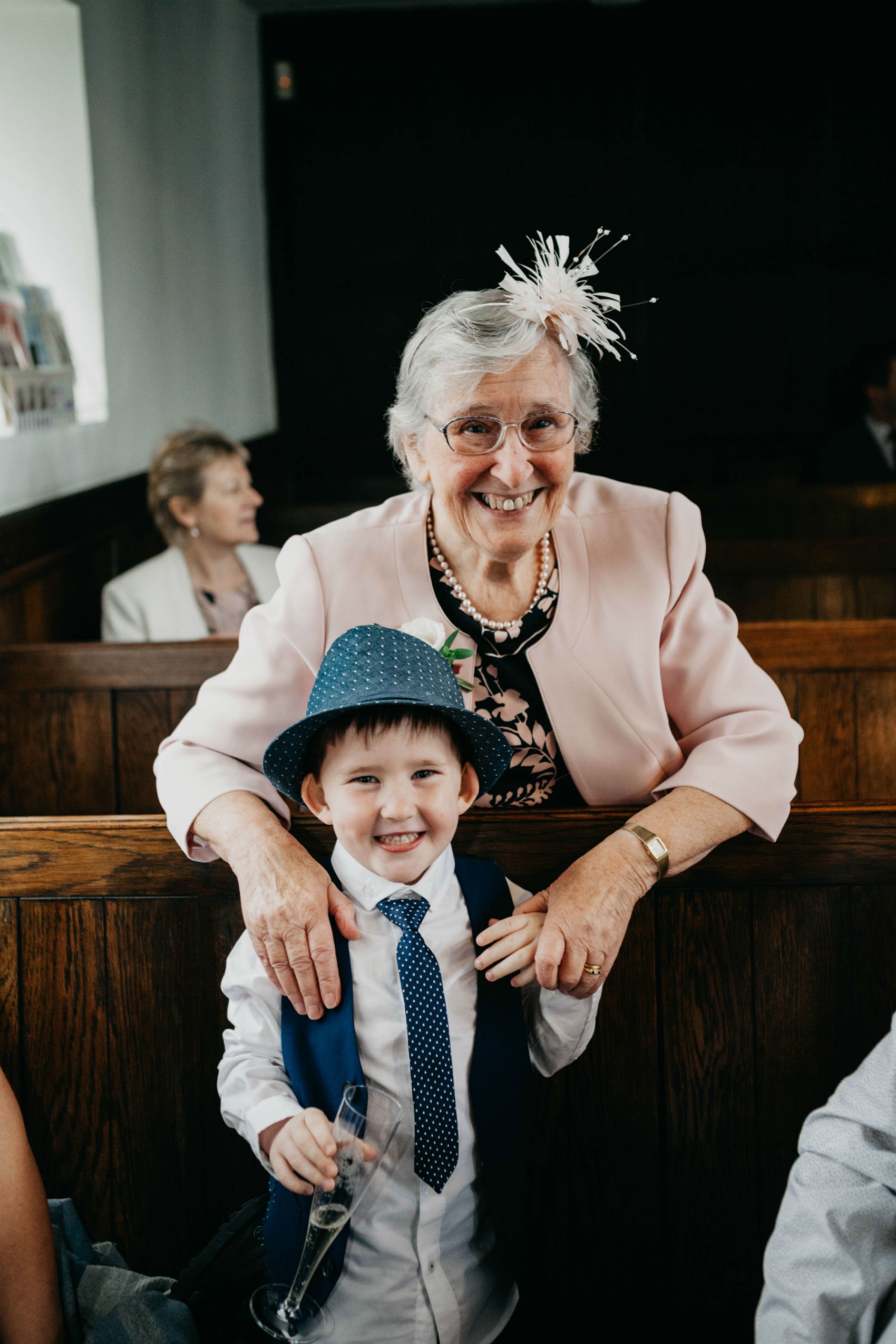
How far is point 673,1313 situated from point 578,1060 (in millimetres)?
370

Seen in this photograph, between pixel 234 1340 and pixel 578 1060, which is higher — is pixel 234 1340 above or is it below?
below

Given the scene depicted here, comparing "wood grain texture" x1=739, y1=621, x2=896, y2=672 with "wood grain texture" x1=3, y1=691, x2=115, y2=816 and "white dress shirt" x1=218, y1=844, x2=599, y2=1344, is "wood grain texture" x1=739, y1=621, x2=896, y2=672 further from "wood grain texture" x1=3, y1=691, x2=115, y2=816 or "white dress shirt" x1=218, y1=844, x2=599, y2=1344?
"wood grain texture" x1=3, y1=691, x2=115, y2=816

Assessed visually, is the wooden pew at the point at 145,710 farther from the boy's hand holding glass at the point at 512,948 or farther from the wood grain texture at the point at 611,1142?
the boy's hand holding glass at the point at 512,948

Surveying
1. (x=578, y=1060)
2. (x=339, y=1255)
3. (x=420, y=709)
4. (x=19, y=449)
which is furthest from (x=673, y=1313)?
(x=19, y=449)

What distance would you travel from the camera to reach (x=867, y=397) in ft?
18.7

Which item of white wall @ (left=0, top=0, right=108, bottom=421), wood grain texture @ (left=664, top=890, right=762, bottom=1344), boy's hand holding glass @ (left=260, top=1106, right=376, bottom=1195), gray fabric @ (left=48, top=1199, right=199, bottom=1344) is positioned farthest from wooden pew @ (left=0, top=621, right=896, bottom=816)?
white wall @ (left=0, top=0, right=108, bottom=421)

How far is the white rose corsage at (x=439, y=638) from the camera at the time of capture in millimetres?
1513

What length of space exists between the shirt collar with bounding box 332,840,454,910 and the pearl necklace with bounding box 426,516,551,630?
1.19 feet

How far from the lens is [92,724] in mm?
2445

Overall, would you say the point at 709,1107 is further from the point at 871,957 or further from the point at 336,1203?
the point at 336,1203

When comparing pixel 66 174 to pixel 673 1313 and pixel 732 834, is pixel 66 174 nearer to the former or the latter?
pixel 732 834

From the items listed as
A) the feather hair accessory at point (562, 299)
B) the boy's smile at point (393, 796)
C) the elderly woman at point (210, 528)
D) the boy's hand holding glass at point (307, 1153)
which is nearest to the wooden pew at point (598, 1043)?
the boy's smile at point (393, 796)

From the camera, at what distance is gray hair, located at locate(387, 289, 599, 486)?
4.86 ft

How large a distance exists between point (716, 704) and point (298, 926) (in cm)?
65
